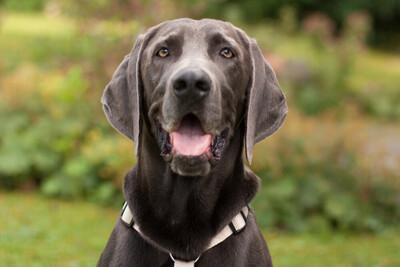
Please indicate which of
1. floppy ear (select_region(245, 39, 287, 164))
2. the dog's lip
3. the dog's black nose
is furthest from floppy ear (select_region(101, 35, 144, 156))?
floppy ear (select_region(245, 39, 287, 164))

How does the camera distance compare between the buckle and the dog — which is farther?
the buckle

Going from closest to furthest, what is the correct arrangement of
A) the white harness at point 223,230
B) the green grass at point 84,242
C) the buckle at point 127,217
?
1. the white harness at point 223,230
2. the buckle at point 127,217
3. the green grass at point 84,242

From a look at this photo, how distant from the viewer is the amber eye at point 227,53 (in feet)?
11.4

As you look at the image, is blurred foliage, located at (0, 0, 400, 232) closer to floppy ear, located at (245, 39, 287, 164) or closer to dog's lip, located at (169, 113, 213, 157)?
floppy ear, located at (245, 39, 287, 164)

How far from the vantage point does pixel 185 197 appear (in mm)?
3492

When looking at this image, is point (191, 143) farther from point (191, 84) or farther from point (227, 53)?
point (227, 53)

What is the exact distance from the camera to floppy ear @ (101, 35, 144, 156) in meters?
3.49

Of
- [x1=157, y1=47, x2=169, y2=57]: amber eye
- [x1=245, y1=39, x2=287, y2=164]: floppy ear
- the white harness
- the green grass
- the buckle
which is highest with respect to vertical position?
[x1=157, y1=47, x2=169, y2=57]: amber eye

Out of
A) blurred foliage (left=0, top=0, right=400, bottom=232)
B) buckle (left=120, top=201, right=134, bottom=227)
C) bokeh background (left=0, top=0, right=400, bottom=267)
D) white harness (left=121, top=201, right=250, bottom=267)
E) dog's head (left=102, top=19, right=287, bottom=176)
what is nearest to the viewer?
dog's head (left=102, top=19, right=287, bottom=176)

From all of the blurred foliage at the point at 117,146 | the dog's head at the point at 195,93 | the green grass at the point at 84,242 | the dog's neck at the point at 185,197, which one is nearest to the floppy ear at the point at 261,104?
the dog's head at the point at 195,93

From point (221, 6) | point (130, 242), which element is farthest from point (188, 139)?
point (221, 6)

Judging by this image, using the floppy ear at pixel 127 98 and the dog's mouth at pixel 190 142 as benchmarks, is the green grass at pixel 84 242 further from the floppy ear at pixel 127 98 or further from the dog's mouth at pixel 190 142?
the dog's mouth at pixel 190 142

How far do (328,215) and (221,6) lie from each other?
13.2m

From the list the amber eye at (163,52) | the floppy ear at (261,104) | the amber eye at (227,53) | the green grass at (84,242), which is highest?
the amber eye at (163,52)
